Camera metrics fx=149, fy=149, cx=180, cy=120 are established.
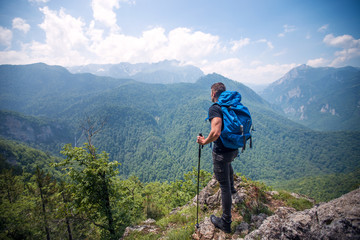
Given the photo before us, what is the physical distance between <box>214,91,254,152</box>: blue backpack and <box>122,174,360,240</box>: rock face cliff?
167 centimetres

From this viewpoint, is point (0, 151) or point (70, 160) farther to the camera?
point (0, 151)

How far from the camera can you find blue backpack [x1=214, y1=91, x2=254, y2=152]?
3418mm

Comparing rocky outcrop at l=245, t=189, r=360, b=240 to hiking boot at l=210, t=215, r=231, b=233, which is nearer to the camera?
rocky outcrop at l=245, t=189, r=360, b=240

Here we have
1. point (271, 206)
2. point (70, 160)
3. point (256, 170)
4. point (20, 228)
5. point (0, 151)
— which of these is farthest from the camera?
point (256, 170)

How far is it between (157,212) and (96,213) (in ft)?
15.8

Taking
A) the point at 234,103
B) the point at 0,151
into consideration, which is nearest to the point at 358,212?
the point at 234,103

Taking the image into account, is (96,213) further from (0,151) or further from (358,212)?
(0,151)

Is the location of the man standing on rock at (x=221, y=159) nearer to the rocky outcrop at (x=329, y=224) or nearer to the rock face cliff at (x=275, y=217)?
the rock face cliff at (x=275, y=217)

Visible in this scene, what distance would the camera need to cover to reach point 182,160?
16812 centimetres

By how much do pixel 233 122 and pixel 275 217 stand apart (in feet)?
8.58

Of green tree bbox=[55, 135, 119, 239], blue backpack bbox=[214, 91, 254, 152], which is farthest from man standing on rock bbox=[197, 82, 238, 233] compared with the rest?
green tree bbox=[55, 135, 119, 239]

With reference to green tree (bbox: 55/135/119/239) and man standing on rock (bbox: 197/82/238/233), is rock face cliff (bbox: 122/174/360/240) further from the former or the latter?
green tree (bbox: 55/135/119/239)

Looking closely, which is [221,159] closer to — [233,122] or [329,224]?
[233,122]

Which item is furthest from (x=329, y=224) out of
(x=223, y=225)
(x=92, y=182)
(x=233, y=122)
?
(x=92, y=182)
